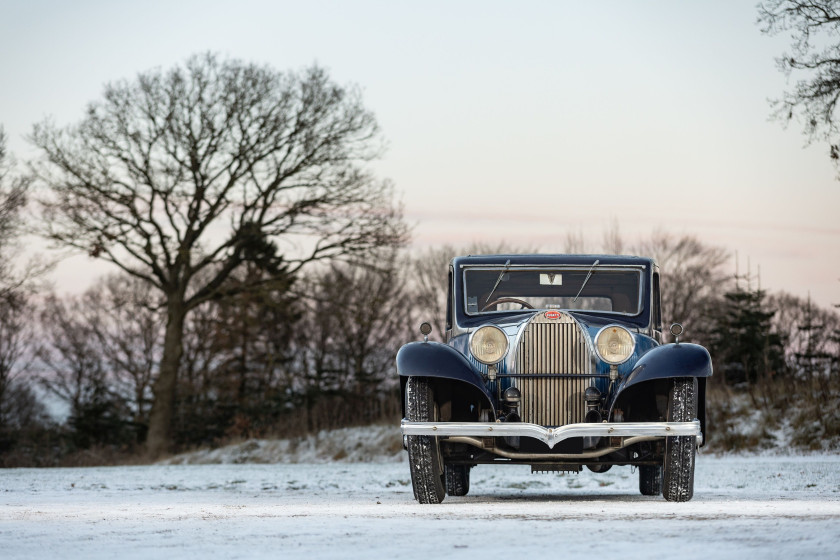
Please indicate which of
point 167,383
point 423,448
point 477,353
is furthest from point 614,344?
point 167,383

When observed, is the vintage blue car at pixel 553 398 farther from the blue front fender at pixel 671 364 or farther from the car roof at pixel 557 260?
the car roof at pixel 557 260

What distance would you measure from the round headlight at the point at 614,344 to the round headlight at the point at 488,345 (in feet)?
2.67

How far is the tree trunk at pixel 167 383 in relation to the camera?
34.0 metres

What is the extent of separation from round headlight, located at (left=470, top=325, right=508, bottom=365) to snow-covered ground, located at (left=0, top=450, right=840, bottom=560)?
1236 mm

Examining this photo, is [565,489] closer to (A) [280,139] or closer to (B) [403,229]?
(B) [403,229]

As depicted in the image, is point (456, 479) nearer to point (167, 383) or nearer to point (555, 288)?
point (555, 288)

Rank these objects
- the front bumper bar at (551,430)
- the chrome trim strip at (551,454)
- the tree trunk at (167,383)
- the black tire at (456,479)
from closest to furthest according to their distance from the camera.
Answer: the front bumper bar at (551,430)
the chrome trim strip at (551,454)
the black tire at (456,479)
the tree trunk at (167,383)

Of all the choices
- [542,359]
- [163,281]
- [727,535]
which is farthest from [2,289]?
[727,535]

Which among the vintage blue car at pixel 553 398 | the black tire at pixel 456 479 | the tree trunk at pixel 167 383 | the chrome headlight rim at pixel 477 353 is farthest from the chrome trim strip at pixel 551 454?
the tree trunk at pixel 167 383

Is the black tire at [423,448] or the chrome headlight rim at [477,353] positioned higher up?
the chrome headlight rim at [477,353]

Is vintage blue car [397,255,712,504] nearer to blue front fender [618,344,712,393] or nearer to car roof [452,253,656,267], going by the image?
blue front fender [618,344,712,393]

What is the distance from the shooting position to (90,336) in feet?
196

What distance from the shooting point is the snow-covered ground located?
221 inches

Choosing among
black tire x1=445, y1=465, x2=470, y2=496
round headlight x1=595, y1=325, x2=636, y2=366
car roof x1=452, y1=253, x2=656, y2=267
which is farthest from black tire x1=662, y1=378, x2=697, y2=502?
black tire x1=445, y1=465, x2=470, y2=496
